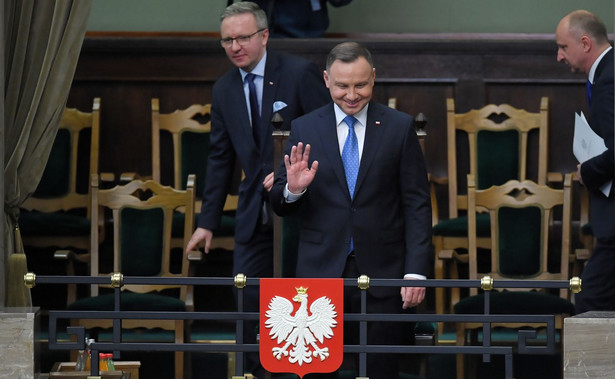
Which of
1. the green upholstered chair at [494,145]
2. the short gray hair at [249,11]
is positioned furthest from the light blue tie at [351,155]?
the green upholstered chair at [494,145]

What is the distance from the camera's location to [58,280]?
434 centimetres

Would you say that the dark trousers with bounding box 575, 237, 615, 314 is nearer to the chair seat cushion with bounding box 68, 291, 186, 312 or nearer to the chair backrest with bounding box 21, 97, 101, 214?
the chair seat cushion with bounding box 68, 291, 186, 312

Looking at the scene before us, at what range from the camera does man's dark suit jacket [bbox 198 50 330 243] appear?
546 centimetres

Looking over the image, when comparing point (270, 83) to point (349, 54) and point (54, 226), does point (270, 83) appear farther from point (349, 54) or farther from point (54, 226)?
point (54, 226)

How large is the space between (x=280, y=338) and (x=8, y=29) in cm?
163

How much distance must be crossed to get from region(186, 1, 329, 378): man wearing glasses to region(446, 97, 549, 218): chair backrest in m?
1.74

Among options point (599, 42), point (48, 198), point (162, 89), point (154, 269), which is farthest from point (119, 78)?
point (599, 42)

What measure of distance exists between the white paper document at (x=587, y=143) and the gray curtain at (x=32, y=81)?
7.25 feet

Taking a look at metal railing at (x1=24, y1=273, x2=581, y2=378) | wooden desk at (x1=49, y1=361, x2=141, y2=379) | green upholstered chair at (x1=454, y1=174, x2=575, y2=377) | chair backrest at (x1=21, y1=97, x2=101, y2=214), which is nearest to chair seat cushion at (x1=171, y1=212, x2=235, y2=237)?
chair backrest at (x1=21, y1=97, x2=101, y2=214)

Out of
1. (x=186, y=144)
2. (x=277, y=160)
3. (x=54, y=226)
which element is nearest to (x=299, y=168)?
(x=277, y=160)

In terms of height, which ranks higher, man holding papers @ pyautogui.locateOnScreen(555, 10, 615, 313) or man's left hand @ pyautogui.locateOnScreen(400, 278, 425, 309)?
man holding papers @ pyautogui.locateOnScreen(555, 10, 615, 313)

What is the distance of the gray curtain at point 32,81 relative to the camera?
4.79m

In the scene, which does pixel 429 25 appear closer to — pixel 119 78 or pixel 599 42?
pixel 119 78

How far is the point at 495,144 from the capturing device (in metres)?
7.05
